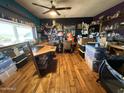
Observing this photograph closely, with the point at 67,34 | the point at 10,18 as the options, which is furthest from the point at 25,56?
the point at 67,34

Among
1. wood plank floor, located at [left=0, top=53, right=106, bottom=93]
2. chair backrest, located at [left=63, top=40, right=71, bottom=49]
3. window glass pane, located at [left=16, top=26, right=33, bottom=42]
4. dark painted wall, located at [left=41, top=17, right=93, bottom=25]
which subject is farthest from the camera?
dark painted wall, located at [left=41, top=17, right=93, bottom=25]

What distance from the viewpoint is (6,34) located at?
3.06 m

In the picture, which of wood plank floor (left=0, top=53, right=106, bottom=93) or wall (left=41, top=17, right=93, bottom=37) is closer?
wood plank floor (left=0, top=53, right=106, bottom=93)

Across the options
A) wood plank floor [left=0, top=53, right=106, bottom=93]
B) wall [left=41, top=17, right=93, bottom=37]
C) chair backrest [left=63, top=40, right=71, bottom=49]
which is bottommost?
wood plank floor [left=0, top=53, right=106, bottom=93]

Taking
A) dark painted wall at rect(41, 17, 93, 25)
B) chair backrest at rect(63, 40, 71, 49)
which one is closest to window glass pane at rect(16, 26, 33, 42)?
dark painted wall at rect(41, 17, 93, 25)

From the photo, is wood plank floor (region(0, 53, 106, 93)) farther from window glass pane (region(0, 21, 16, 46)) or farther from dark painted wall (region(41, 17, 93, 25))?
dark painted wall (region(41, 17, 93, 25))

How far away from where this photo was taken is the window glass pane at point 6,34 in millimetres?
2783

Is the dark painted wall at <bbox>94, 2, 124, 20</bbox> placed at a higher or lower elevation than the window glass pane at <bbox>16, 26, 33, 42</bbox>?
higher

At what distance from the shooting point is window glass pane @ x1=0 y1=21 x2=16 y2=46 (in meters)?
2.78

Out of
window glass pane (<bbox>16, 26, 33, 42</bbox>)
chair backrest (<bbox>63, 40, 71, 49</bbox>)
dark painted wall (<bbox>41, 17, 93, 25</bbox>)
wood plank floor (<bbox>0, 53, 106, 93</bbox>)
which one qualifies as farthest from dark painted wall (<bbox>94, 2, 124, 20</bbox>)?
window glass pane (<bbox>16, 26, 33, 42</bbox>)

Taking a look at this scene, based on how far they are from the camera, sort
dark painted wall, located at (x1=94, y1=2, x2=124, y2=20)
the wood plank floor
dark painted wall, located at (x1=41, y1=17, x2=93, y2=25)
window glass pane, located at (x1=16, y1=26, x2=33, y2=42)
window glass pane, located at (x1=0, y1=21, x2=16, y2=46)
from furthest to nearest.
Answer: dark painted wall, located at (x1=41, y1=17, x2=93, y2=25)
window glass pane, located at (x1=16, y1=26, x2=33, y2=42)
dark painted wall, located at (x1=94, y1=2, x2=124, y2=20)
window glass pane, located at (x1=0, y1=21, x2=16, y2=46)
the wood plank floor

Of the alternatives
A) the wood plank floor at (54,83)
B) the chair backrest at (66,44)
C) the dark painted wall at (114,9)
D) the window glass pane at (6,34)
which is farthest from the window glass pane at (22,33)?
the dark painted wall at (114,9)

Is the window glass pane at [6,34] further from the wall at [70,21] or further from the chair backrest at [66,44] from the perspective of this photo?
the wall at [70,21]

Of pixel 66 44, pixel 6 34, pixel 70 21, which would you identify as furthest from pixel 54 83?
pixel 70 21
